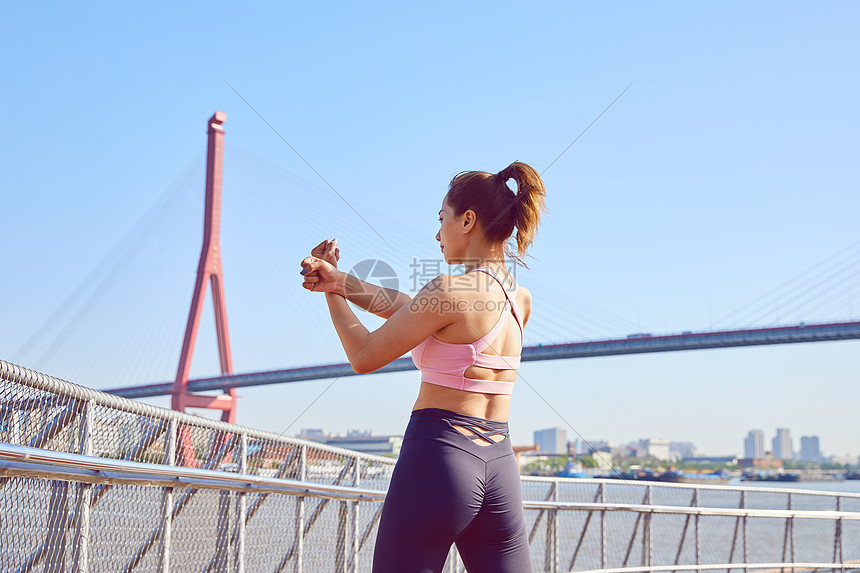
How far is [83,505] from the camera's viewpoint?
186 centimetres

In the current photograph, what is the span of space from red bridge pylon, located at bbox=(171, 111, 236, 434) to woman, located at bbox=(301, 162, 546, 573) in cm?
2258

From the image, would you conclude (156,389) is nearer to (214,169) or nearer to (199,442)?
(214,169)

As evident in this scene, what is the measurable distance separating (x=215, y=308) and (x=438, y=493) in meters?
24.7

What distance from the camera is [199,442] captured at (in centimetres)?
→ 235

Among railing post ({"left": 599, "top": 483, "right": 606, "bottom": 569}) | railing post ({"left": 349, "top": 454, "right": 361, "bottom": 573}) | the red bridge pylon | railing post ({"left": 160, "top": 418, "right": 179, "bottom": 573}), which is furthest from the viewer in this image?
the red bridge pylon

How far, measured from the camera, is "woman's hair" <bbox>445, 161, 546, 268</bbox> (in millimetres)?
1405

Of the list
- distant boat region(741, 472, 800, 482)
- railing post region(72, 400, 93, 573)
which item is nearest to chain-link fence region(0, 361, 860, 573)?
railing post region(72, 400, 93, 573)

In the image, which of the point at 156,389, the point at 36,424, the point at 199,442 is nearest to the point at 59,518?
the point at 36,424

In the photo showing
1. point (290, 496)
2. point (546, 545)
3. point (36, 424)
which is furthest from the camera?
point (546, 545)

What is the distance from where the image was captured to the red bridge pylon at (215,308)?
79.9 ft

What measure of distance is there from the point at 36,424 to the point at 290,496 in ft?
4.26

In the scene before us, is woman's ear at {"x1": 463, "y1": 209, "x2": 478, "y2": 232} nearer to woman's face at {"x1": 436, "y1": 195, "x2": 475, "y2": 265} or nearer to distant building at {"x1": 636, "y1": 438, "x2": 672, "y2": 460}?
woman's face at {"x1": 436, "y1": 195, "x2": 475, "y2": 265}

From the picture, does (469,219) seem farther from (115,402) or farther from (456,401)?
(115,402)

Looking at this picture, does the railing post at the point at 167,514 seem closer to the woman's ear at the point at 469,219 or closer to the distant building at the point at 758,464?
the woman's ear at the point at 469,219
